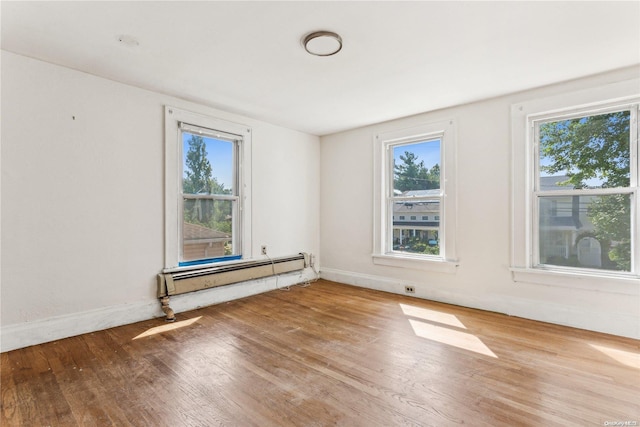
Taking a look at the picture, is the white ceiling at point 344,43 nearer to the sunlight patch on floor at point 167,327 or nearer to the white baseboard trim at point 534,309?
the white baseboard trim at point 534,309

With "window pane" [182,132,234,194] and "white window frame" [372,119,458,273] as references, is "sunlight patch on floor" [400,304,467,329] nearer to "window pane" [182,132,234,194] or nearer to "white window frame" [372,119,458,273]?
"white window frame" [372,119,458,273]

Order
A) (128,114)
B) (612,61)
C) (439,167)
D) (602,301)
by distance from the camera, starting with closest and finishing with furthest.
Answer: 1. (612,61)
2. (602,301)
3. (128,114)
4. (439,167)

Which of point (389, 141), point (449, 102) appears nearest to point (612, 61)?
point (449, 102)

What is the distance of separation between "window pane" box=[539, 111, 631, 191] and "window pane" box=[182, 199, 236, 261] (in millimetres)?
3769

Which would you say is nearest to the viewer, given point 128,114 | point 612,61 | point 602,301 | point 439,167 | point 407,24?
point 407,24

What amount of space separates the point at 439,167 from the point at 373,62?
189 cm

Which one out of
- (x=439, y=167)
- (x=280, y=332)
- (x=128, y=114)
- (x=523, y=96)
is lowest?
(x=280, y=332)

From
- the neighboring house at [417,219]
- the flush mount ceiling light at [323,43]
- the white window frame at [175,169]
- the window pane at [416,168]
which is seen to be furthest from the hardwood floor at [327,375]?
the flush mount ceiling light at [323,43]

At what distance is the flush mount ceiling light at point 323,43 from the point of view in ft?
7.39

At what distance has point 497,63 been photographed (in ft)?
8.83

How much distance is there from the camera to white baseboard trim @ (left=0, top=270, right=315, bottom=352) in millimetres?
2531

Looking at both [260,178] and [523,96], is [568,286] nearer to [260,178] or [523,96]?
[523,96]

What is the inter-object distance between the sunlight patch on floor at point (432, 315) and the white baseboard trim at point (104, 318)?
81.2 inches

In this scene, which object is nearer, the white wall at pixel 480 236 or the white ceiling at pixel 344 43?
the white ceiling at pixel 344 43
